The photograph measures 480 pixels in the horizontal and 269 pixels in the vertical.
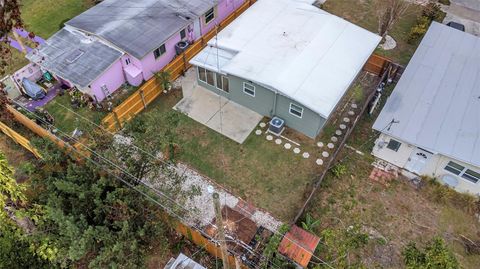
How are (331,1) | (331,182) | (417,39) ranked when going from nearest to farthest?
1. (331,182)
2. (417,39)
3. (331,1)

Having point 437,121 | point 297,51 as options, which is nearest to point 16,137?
point 297,51

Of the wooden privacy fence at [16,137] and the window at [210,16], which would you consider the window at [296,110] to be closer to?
the window at [210,16]

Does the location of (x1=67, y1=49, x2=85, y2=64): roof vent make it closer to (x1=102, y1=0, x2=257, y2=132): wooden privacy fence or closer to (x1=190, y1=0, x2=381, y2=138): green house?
(x1=102, y1=0, x2=257, y2=132): wooden privacy fence

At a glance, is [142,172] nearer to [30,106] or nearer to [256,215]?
[256,215]

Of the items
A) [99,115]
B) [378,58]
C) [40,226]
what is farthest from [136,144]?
[378,58]

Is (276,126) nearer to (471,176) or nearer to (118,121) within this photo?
(118,121)

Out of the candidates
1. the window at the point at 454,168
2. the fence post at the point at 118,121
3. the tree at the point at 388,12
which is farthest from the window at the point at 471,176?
the fence post at the point at 118,121
